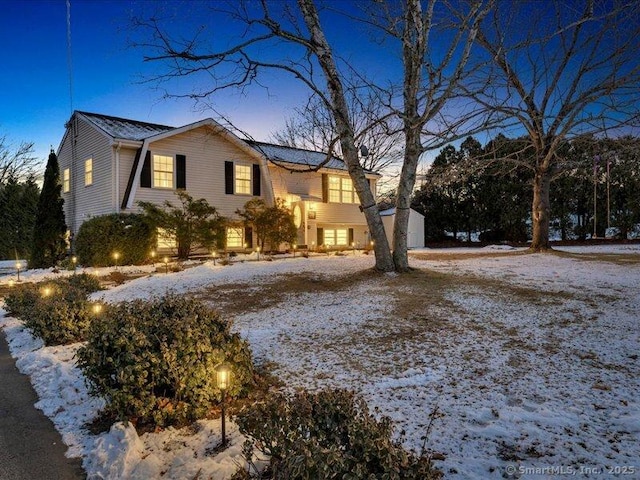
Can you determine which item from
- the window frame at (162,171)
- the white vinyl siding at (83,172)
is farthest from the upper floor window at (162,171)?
the white vinyl siding at (83,172)

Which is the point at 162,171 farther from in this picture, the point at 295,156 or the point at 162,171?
the point at 295,156

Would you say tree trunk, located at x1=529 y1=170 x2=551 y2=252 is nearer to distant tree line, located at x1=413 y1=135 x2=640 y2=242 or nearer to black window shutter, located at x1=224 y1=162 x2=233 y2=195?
distant tree line, located at x1=413 y1=135 x2=640 y2=242

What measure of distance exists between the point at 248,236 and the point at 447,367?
50.8ft

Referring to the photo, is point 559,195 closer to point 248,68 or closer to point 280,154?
point 280,154

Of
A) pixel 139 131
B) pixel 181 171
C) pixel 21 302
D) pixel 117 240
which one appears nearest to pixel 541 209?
pixel 181 171

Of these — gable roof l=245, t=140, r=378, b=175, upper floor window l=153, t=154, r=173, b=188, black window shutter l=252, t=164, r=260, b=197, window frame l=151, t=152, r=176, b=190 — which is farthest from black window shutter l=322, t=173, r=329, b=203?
upper floor window l=153, t=154, r=173, b=188

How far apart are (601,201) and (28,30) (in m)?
29.7

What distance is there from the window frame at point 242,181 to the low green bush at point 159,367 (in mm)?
14929

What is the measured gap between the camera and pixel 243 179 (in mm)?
18125

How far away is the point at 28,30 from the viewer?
10141 mm

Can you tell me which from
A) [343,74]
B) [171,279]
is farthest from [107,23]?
[171,279]

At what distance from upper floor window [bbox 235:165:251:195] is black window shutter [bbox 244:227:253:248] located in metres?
1.74

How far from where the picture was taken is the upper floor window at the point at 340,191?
21766mm

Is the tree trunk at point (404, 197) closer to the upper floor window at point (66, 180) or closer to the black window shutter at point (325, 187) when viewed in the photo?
the black window shutter at point (325, 187)
